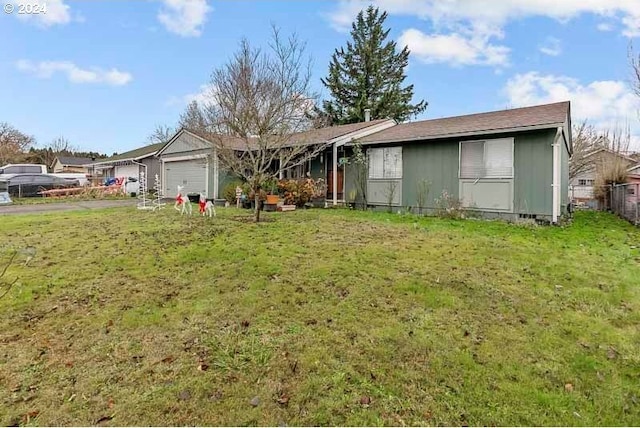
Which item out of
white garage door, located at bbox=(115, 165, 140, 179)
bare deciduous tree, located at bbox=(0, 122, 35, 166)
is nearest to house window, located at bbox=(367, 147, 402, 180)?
white garage door, located at bbox=(115, 165, 140, 179)

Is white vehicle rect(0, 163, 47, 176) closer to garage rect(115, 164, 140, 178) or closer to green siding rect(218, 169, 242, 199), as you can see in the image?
garage rect(115, 164, 140, 178)

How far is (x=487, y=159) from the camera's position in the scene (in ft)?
→ 37.3

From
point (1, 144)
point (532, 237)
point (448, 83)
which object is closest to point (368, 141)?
point (532, 237)

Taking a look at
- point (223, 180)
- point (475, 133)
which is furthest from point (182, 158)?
point (475, 133)

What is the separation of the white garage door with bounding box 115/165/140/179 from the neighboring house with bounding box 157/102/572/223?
1579 cm

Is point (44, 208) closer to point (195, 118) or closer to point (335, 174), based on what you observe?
point (195, 118)

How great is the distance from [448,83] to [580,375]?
21944mm

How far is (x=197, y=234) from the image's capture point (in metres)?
8.31

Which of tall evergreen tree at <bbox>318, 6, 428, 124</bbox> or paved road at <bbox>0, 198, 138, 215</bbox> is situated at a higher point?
tall evergreen tree at <bbox>318, 6, 428, 124</bbox>

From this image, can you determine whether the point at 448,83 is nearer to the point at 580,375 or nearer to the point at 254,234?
the point at 254,234

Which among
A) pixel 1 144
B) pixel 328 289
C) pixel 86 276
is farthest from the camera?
pixel 1 144

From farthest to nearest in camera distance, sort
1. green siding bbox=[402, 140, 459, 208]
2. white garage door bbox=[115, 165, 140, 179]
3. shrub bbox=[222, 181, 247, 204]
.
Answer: white garage door bbox=[115, 165, 140, 179] → shrub bbox=[222, 181, 247, 204] → green siding bbox=[402, 140, 459, 208]

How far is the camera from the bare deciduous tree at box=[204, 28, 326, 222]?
10.0 meters
